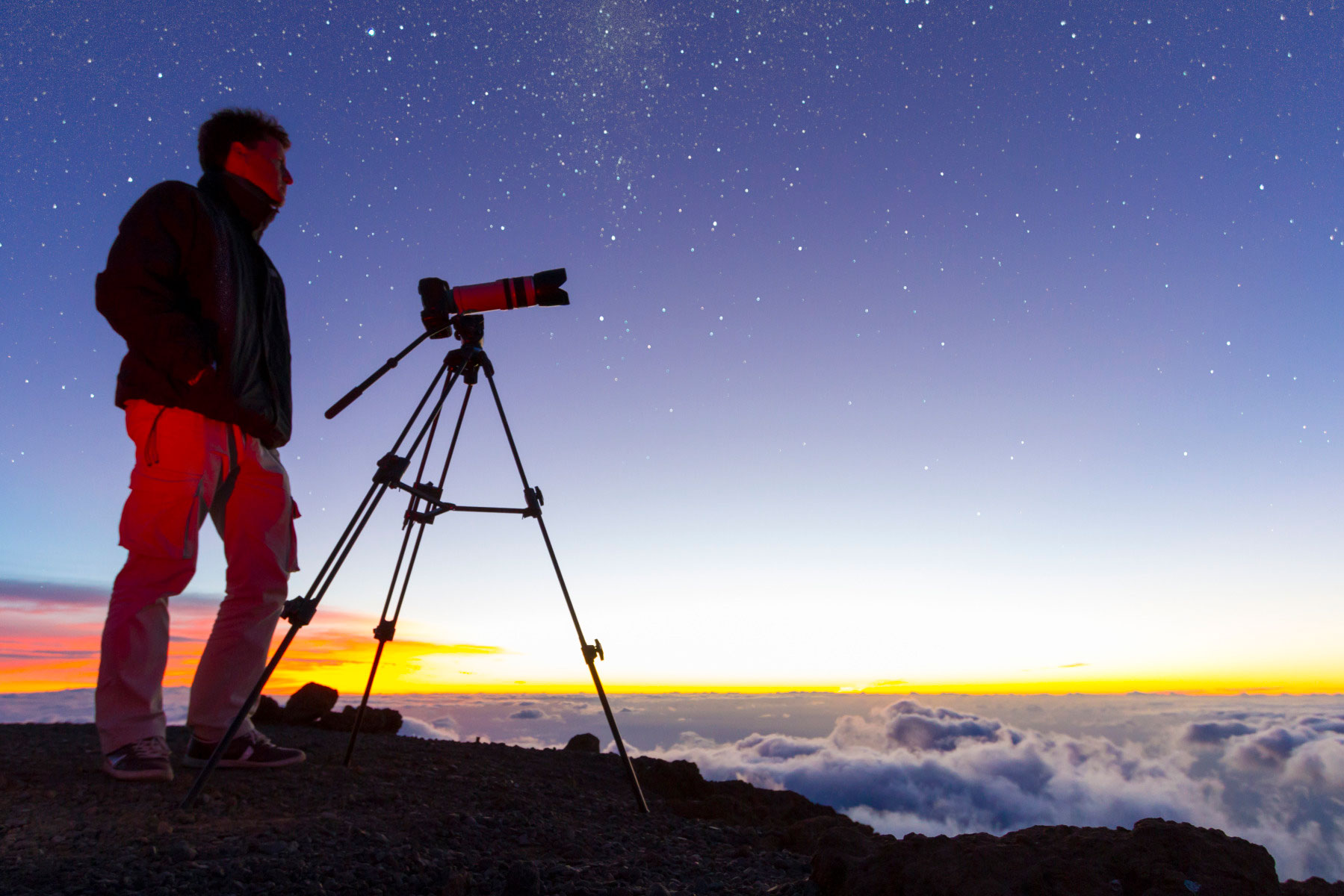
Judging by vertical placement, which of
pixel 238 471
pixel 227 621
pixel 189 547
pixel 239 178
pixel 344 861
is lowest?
pixel 344 861

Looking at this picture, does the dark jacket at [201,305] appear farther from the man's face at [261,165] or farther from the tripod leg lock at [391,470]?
the tripod leg lock at [391,470]

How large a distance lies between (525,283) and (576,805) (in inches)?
123

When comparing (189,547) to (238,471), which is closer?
(189,547)

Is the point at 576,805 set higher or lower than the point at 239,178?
lower

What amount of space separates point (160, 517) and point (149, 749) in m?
1.17

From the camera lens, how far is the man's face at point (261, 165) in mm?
4359

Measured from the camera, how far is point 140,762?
353 centimetres

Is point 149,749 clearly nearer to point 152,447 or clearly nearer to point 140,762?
point 140,762

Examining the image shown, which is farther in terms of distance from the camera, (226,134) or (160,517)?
(226,134)

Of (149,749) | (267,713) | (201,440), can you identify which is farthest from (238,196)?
(267,713)

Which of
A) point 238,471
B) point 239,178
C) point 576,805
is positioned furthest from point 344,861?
point 239,178

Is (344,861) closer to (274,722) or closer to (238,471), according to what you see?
(238,471)

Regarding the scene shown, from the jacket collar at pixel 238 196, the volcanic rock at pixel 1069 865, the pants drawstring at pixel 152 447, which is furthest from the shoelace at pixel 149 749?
the volcanic rock at pixel 1069 865

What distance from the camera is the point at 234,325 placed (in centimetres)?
387
